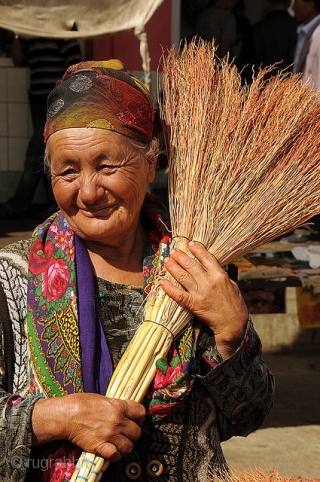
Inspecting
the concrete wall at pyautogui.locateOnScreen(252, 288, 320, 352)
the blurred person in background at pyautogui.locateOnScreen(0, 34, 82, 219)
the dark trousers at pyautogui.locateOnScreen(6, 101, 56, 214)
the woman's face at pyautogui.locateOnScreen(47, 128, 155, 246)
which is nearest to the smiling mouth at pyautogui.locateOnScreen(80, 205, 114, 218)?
the woman's face at pyautogui.locateOnScreen(47, 128, 155, 246)

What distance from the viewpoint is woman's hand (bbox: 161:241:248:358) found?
195cm

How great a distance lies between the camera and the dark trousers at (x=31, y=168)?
283 inches

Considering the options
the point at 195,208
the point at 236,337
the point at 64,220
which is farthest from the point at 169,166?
the point at 236,337

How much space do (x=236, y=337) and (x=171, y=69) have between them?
0.74 m

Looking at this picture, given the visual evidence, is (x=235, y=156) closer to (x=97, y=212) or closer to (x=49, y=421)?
(x=97, y=212)

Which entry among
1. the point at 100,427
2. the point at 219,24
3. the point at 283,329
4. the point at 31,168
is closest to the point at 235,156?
the point at 100,427

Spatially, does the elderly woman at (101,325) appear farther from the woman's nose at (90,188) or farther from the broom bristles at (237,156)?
the broom bristles at (237,156)

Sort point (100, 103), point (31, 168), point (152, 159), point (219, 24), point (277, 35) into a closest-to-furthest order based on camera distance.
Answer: point (100, 103) < point (152, 159) < point (31, 168) < point (277, 35) < point (219, 24)

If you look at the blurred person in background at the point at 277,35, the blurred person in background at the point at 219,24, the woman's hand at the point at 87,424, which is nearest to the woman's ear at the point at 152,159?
the woman's hand at the point at 87,424

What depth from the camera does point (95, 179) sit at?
1919mm

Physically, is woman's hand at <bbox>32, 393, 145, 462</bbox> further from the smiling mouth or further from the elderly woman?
the smiling mouth

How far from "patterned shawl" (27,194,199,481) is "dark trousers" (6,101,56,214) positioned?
5248 mm

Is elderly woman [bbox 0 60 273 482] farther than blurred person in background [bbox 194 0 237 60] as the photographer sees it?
No

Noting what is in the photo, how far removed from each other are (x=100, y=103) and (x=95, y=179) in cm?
17
